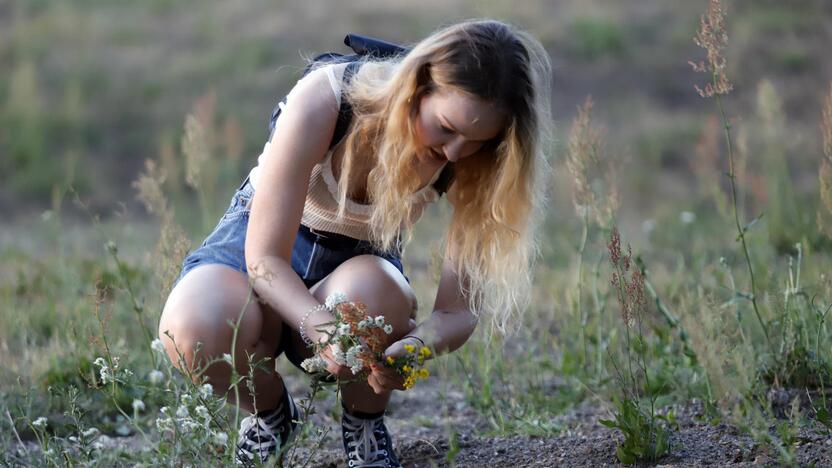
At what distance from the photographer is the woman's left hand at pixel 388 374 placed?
2209 mm

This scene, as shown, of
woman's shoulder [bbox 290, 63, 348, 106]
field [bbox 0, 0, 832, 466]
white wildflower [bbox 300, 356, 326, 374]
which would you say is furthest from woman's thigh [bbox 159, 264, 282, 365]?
woman's shoulder [bbox 290, 63, 348, 106]

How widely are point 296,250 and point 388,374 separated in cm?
60

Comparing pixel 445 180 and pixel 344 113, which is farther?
pixel 445 180

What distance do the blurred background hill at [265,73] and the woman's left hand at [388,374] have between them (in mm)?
5472

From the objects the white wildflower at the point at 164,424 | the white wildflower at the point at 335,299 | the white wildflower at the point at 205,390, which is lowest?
the white wildflower at the point at 164,424

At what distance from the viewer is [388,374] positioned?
2.23 m

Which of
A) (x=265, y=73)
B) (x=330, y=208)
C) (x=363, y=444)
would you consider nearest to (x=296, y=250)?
(x=330, y=208)

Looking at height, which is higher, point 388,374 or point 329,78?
point 329,78

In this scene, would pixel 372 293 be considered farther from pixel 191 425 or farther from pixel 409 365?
pixel 191 425

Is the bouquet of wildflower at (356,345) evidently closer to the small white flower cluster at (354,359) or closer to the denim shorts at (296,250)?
the small white flower cluster at (354,359)

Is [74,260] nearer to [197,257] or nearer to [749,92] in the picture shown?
[197,257]

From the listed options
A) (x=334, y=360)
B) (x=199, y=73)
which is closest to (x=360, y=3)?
(x=199, y=73)

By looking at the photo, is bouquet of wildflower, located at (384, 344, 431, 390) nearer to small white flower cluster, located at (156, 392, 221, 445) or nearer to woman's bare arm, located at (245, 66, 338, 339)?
woman's bare arm, located at (245, 66, 338, 339)

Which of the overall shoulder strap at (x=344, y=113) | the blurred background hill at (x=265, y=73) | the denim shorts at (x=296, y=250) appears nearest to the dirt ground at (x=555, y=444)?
the denim shorts at (x=296, y=250)
